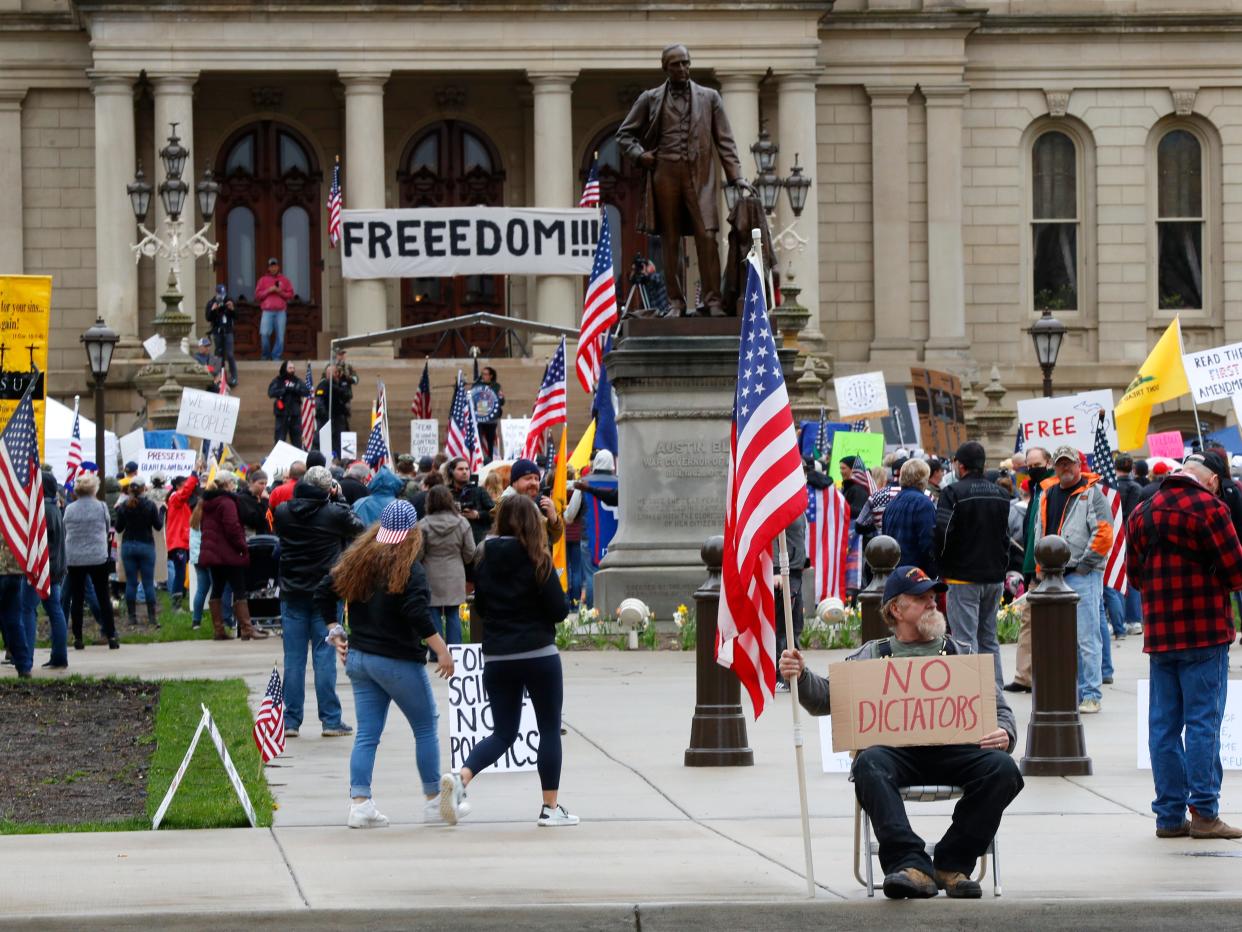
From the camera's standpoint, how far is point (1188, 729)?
11.2 meters

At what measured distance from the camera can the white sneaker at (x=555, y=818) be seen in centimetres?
1188

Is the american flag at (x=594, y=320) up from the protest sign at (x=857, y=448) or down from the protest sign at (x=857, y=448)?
up

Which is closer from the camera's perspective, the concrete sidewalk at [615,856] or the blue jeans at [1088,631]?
the concrete sidewalk at [615,856]

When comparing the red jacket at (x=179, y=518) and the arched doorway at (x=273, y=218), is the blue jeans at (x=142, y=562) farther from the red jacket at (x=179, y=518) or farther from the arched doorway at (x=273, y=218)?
the arched doorway at (x=273, y=218)

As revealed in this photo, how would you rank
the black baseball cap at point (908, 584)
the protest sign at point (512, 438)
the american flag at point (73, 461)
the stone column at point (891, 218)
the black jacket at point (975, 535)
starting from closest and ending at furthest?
the black baseball cap at point (908, 584) < the black jacket at point (975, 535) < the american flag at point (73, 461) < the protest sign at point (512, 438) < the stone column at point (891, 218)

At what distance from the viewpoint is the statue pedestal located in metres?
21.2

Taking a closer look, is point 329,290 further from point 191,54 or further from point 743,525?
point 743,525

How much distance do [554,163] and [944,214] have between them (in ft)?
28.6

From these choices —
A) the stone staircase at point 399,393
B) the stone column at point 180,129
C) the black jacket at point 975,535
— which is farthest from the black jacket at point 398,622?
the stone column at point 180,129

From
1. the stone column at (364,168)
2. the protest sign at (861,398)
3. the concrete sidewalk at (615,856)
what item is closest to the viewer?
the concrete sidewalk at (615,856)

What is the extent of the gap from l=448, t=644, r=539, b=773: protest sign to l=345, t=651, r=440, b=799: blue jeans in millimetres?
561

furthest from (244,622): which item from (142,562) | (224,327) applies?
(224,327)

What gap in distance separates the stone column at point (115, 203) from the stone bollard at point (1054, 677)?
118 feet

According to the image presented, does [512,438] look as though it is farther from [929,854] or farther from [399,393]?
[929,854]
